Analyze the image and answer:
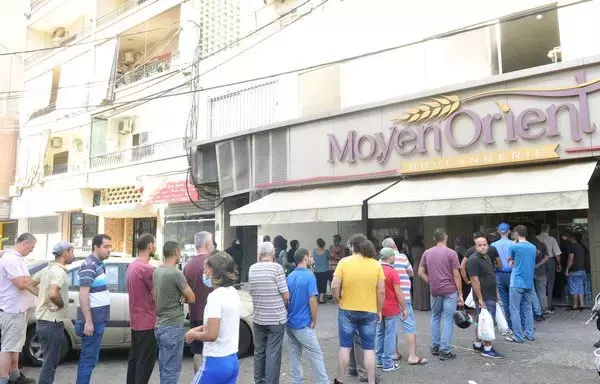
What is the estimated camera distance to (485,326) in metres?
6.33

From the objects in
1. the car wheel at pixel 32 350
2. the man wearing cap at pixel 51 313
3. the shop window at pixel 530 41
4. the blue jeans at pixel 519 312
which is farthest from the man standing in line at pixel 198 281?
the shop window at pixel 530 41

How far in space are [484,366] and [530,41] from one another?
7493 millimetres

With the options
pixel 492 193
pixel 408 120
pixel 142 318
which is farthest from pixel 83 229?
pixel 492 193

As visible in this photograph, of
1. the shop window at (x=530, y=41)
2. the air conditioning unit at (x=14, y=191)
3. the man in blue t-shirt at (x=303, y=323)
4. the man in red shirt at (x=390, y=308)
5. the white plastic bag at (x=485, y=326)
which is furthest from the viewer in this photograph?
the air conditioning unit at (x=14, y=191)

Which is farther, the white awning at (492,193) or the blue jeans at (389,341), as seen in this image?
the white awning at (492,193)

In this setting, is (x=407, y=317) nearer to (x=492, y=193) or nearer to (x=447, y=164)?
(x=492, y=193)

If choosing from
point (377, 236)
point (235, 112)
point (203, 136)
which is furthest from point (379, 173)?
point (203, 136)

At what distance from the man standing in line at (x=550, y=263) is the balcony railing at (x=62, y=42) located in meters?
20.5

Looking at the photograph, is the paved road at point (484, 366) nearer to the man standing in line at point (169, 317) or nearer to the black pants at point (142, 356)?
the black pants at point (142, 356)

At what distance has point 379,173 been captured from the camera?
1092 centimetres

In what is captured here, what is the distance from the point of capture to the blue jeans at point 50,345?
4.95 metres

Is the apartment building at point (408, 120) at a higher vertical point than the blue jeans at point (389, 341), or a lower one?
higher

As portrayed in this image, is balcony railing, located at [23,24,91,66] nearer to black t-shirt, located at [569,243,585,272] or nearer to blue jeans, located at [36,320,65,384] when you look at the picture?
blue jeans, located at [36,320,65,384]

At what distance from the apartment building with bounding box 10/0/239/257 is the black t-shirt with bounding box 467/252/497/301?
409 inches
